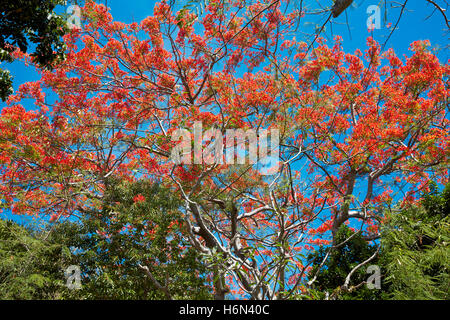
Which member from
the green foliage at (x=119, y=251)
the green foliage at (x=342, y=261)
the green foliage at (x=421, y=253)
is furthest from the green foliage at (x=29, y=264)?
the green foliage at (x=421, y=253)

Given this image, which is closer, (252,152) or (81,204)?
(252,152)

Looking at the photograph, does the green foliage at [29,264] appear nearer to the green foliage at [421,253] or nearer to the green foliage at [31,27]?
the green foliage at [31,27]

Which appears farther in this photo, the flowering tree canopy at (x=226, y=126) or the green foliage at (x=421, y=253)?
the flowering tree canopy at (x=226, y=126)

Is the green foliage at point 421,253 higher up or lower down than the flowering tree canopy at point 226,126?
lower down

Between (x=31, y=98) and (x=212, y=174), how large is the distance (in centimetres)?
367

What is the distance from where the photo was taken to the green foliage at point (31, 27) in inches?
122

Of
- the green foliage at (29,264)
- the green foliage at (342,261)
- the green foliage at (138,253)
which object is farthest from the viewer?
the green foliage at (138,253)

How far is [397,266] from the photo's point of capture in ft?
9.57

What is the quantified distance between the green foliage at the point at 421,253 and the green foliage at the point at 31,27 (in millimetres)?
3706

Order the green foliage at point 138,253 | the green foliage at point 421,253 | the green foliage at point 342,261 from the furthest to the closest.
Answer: the green foliage at point 138,253
the green foliage at point 342,261
the green foliage at point 421,253

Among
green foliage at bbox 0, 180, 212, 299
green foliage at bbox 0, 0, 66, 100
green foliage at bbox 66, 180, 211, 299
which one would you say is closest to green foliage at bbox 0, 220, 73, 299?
green foliage at bbox 0, 180, 212, 299

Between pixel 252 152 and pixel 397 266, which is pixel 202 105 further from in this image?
pixel 397 266

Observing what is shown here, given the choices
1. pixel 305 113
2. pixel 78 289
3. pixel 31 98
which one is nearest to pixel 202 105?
pixel 305 113

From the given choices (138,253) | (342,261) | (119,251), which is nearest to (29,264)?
(119,251)
